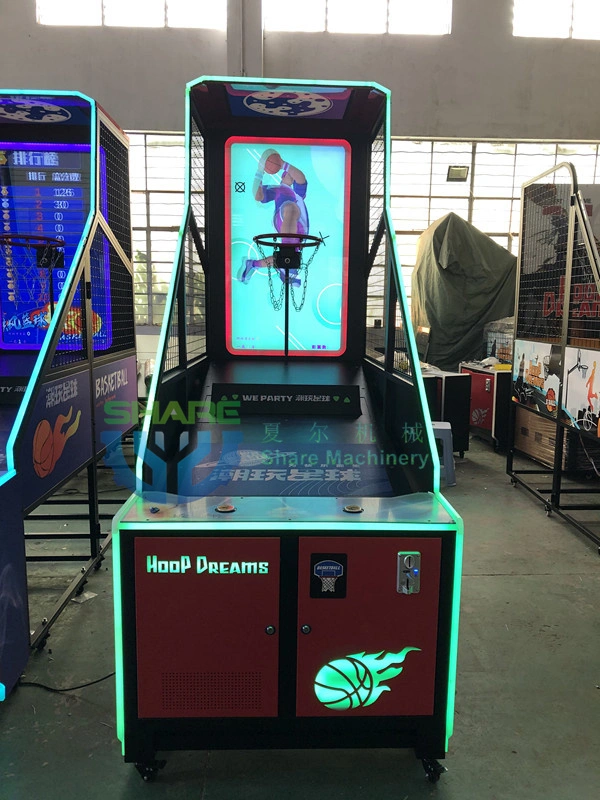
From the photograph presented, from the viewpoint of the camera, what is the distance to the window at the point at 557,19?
8.30m

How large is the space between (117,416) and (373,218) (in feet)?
6.93

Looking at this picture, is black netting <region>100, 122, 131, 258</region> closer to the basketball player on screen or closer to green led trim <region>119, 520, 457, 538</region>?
the basketball player on screen

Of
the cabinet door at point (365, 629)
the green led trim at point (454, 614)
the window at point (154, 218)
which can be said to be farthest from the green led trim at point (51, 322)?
the window at point (154, 218)

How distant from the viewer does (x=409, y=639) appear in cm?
173

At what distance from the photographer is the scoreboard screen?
12.5 ft

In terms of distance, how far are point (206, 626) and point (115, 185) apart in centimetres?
330

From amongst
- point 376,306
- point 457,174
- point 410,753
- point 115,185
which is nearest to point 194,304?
point 376,306

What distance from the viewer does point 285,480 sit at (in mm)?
2119

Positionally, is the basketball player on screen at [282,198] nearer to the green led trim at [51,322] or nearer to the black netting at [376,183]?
the black netting at [376,183]

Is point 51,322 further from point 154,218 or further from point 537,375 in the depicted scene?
point 154,218

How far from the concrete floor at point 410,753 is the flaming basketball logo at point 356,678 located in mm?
313

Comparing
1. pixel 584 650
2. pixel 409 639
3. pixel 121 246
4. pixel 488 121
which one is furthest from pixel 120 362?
pixel 488 121

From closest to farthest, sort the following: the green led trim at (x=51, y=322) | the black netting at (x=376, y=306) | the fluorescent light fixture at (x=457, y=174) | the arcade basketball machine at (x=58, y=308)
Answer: the green led trim at (x=51, y=322)
the arcade basketball machine at (x=58, y=308)
the black netting at (x=376, y=306)
the fluorescent light fixture at (x=457, y=174)

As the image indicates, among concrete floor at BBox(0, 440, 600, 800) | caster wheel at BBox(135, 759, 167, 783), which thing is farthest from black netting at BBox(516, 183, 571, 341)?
caster wheel at BBox(135, 759, 167, 783)
